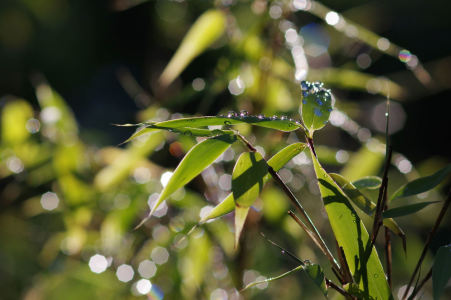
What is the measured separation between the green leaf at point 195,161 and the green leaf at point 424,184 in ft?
0.48

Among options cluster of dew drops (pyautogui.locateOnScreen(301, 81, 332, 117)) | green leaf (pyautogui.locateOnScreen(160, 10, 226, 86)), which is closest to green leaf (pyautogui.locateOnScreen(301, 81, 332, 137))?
cluster of dew drops (pyautogui.locateOnScreen(301, 81, 332, 117))

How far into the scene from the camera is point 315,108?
1.29 ft

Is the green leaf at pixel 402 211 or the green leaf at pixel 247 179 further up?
the green leaf at pixel 402 211

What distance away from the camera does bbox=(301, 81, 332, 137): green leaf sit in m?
0.39

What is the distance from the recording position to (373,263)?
16.3 inches

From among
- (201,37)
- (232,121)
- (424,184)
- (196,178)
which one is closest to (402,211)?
(424,184)

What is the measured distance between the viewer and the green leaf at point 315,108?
1.29ft

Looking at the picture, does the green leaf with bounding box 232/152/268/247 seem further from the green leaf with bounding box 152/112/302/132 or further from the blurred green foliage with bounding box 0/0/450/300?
the blurred green foliage with bounding box 0/0/450/300

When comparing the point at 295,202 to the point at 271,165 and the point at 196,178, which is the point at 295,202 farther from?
the point at 196,178

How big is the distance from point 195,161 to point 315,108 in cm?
10

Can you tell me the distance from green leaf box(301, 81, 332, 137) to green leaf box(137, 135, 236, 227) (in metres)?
0.06

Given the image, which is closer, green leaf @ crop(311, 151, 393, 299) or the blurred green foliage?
green leaf @ crop(311, 151, 393, 299)

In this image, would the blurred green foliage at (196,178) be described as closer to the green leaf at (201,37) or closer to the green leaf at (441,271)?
the green leaf at (201,37)

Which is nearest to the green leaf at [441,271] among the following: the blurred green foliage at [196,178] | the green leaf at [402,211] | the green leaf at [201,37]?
the green leaf at [402,211]
